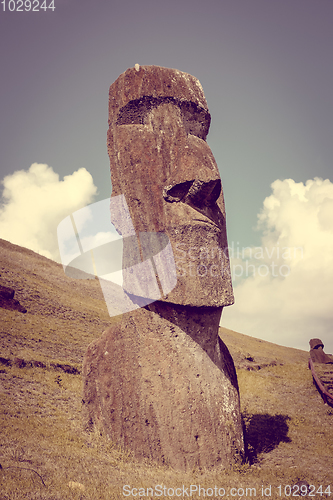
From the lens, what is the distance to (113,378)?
6.60 metres

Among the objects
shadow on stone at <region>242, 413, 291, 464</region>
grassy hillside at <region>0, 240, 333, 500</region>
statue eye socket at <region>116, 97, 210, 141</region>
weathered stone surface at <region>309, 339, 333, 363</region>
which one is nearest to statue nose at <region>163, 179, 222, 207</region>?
statue eye socket at <region>116, 97, 210, 141</region>

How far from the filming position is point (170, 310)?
648 cm

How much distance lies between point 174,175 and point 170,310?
7.85 feet

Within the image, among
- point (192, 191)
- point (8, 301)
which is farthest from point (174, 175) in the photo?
point (8, 301)

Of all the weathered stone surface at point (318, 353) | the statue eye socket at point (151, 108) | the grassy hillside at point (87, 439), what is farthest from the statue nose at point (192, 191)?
the weathered stone surface at point (318, 353)

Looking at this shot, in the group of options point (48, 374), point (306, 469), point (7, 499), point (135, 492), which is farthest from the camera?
point (48, 374)

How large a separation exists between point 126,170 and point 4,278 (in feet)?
51.5

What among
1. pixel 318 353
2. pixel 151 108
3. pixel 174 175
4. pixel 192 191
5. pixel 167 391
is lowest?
pixel 167 391

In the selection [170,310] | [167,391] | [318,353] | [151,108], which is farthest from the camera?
[318,353]

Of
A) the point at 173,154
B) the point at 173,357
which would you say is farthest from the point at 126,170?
the point at 173,357

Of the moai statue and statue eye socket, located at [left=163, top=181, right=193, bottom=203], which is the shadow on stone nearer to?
the moai statue

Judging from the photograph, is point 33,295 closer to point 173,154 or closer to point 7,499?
point 173,154

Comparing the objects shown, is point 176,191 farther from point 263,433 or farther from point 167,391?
point 263,433

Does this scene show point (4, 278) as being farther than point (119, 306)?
No
